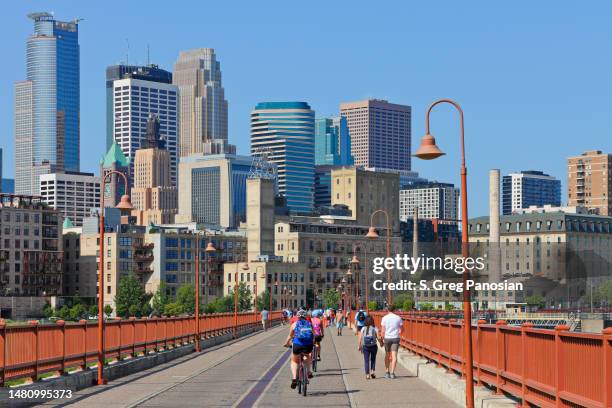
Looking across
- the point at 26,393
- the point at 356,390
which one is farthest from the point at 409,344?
the point at 26,393

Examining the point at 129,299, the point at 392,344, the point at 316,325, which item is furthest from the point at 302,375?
the point at 129,299

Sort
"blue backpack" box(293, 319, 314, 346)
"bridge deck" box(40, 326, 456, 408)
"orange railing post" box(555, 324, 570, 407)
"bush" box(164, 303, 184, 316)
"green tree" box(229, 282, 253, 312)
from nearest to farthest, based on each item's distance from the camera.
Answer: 1. "orange railing post" box(555, 324, 570, 407)
2. "bridge deck" box(40, 326, 456, 408)
3. "blue backpack" box(293, 319, 314, 346)
4. "bush" box(164, 303, 184, 316)
5. "green tree" box(229, 282, 253, 312)

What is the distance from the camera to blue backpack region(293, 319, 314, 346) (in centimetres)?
2795

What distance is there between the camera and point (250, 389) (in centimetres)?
3030

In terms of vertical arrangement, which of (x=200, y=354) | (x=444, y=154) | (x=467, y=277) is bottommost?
(x=200, y=354)

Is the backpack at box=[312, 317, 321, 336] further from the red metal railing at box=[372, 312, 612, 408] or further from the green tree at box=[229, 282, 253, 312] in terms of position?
the green tree at box=[229, 282, 253, 312]

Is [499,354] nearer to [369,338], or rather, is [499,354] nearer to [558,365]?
[558,365]

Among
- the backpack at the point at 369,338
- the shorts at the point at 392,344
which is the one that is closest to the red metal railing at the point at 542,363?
the shorts at the point at 392,344

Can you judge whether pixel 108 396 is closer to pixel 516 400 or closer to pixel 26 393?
pixel 26 393

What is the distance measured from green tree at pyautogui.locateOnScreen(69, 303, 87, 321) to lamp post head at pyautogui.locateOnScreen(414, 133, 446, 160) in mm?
162704

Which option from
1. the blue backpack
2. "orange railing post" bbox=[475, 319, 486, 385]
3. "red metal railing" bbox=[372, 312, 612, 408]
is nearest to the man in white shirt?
"red metal railing" bbox=[372, 312, 612, 408]

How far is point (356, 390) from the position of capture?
29766mm

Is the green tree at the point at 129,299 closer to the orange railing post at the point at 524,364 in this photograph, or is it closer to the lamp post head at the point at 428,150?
the lamp post head at the point at 428,150

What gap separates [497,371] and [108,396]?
9430 mm
